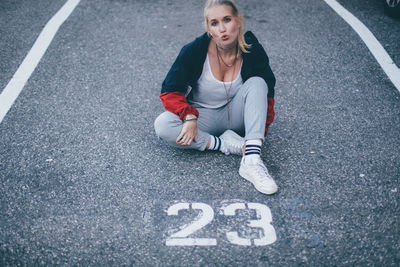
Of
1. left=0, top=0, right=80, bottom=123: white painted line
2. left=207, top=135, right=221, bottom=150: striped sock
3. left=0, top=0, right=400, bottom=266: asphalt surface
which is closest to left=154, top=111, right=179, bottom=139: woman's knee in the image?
left=0, top=0, right=400, bottom=266: asphalt surface

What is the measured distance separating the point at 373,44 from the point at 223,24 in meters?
2.87

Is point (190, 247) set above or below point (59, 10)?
below

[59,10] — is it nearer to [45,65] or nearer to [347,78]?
[45,65]

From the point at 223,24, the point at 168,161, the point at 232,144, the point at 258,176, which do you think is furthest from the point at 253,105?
the point at 168,161

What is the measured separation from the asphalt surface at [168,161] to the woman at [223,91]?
0.16 metres

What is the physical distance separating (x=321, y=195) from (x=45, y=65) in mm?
3416

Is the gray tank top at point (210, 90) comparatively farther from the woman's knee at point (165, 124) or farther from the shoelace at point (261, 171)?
the shoelace at point (261, 171)

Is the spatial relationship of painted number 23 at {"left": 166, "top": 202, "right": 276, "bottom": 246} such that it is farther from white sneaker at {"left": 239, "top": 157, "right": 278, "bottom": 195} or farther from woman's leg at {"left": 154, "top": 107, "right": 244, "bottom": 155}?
woman's leg at {"left": 154, "top": 107, "right": 244, "bottom": 155}

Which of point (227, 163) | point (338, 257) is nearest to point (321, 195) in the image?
point (338, 257)

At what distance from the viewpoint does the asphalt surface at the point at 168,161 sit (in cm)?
231

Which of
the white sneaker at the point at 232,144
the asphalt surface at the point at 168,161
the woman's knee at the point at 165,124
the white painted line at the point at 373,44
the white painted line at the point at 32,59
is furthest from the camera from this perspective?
the white painted line at the point at 373,44

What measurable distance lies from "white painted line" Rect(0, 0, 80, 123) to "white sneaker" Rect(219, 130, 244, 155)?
2.13 m

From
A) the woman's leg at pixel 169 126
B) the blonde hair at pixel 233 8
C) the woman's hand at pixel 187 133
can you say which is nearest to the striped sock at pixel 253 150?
the woman's hand at pixel 187 133

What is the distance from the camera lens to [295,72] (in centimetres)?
421
